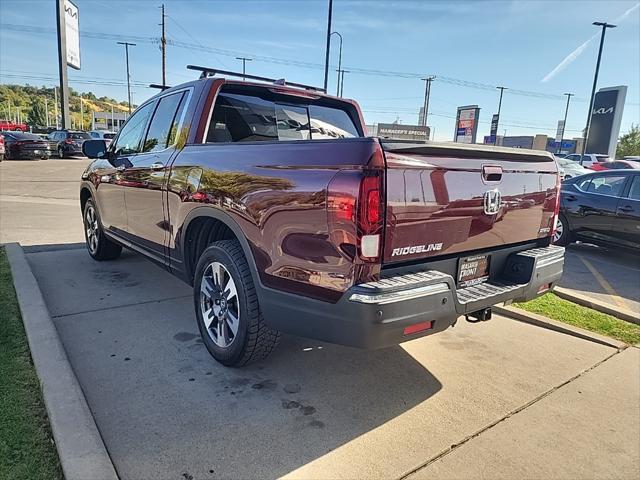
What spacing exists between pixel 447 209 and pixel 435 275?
39 cm

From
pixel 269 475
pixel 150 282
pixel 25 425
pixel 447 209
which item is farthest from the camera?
pixel 150 282

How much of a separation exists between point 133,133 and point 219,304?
8.58 ft

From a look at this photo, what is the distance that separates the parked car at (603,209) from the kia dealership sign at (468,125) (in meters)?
33.9

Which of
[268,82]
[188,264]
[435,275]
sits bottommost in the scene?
[188,264]

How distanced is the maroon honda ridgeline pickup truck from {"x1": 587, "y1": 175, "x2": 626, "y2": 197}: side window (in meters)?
5.17

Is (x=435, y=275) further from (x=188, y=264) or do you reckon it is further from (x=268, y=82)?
(x=268, y=82)

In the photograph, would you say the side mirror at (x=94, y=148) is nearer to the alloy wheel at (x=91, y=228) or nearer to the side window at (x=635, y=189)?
the alloy wheel at (x=91, y=228)

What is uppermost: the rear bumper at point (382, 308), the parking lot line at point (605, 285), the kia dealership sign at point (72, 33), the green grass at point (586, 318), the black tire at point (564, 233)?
the kia dealership sign at point (72, 33)

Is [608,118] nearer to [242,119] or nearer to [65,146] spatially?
[65,146]

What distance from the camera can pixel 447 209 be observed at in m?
2.68

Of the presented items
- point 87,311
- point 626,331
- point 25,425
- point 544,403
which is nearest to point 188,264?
point 87,311

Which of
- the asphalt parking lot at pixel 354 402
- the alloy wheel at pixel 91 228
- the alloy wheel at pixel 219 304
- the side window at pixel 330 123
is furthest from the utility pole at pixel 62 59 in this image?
the alloy wheel at pixel 219 304

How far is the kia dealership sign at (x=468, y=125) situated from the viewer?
41.1 m

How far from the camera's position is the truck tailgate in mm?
2439
